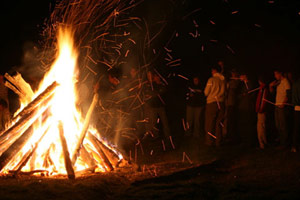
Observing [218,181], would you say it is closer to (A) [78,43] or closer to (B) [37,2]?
(A) [78,43]

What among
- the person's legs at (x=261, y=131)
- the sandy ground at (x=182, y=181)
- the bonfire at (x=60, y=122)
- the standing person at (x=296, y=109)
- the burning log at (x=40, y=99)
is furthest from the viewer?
the person's legs at (x=261, y=131)

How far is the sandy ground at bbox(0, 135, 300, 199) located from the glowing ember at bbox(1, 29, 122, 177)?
55 centimetres

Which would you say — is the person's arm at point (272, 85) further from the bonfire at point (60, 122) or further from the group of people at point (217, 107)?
the bonfire at point (60, 122)

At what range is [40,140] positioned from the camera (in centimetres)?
→ 648

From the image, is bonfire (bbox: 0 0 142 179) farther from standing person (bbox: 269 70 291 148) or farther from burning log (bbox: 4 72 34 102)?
standing person (bbox: 269 70 291 148)

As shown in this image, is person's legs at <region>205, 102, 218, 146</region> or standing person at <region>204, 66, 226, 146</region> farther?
person's legs at <region>205, 102, 218, 146</region>

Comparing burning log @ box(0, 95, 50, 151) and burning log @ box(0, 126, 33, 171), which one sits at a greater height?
burning log @ box(0, 95, 50, 151)

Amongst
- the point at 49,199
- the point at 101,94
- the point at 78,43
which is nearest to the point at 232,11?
the point at 101,94

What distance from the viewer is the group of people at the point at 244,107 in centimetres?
903

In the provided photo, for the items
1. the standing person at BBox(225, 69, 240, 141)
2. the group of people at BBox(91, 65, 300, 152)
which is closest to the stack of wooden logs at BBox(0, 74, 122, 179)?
the group of people at BBox(91, 65, 300, 152)

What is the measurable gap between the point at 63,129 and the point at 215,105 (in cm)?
492

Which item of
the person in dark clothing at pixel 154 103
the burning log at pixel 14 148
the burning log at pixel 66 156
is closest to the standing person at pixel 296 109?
the person in dark clothing at pixel 154 103

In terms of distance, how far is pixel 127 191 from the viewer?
218 inches

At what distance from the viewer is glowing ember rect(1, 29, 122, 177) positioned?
6.53 meters
